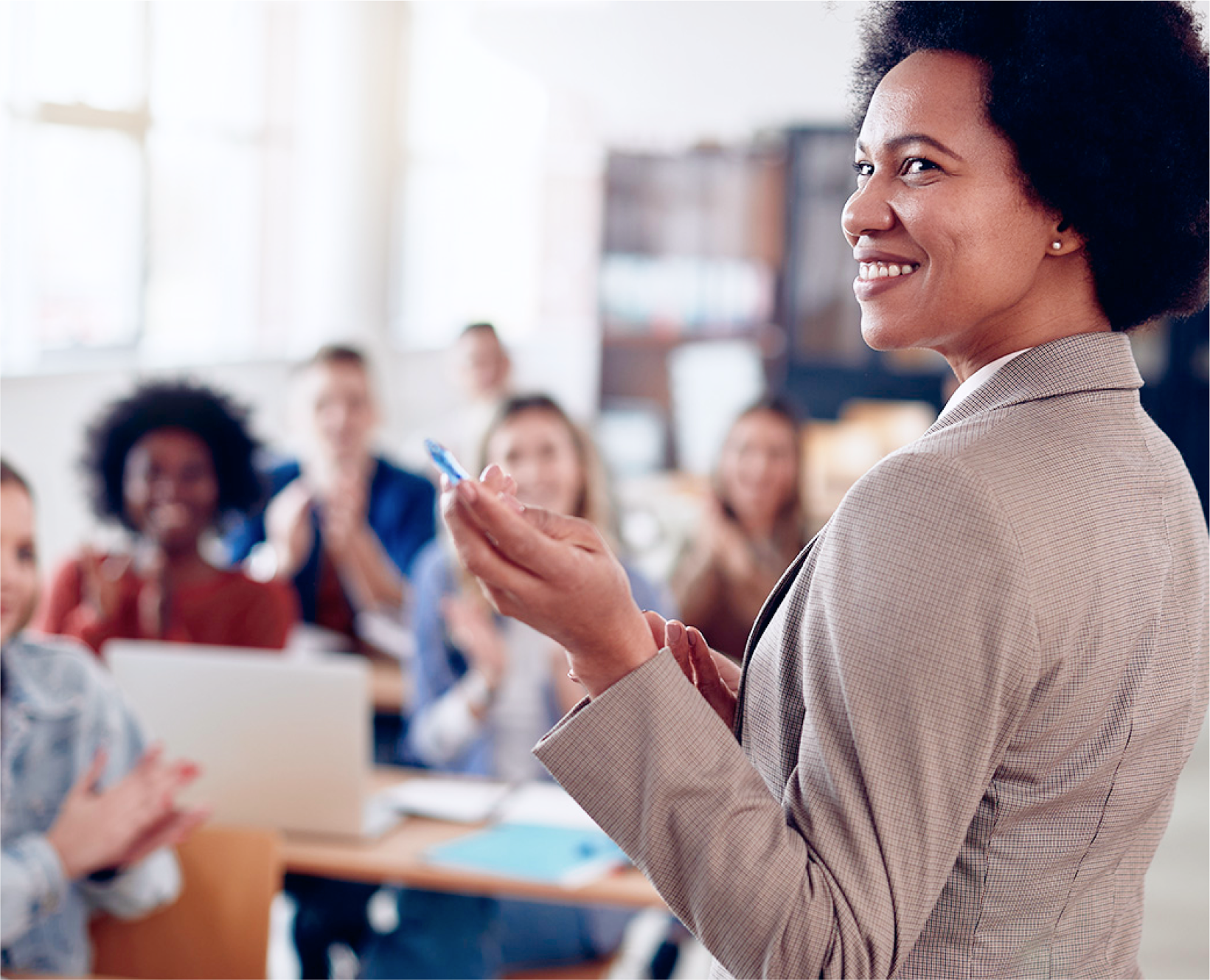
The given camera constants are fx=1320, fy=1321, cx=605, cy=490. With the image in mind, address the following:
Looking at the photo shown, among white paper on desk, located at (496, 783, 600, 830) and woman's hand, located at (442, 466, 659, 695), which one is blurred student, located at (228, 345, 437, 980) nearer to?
white paper on desk, located at (496, 783, 600, 830)

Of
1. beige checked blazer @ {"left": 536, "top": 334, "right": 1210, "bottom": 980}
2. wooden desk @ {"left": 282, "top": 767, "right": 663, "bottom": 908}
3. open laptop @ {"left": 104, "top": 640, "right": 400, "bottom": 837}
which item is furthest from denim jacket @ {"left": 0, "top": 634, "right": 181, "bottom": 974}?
beige checked blazer @ {"left": 536, "top": 334, "right": 1210, "bottom": 980}

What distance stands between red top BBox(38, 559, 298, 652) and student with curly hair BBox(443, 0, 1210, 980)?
2.27 meters

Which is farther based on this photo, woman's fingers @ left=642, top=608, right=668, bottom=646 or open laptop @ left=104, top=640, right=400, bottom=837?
open laptop @ left=104, top=640, right=400, bottom=837

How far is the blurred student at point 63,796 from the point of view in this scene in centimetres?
194

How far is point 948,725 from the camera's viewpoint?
760mm

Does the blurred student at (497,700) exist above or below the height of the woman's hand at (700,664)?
below

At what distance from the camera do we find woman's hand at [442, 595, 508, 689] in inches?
108

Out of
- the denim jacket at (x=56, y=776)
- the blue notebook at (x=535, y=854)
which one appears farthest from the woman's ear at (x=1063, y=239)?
the denim jacket at (x=56, y=776)

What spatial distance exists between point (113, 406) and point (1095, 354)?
114 inches

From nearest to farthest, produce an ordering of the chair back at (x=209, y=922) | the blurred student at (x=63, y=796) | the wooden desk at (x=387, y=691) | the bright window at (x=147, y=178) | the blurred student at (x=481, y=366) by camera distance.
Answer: the blurred student at (x=63, y=796) < the chair back at (x=209, y=922) < the wooden desk at (x=387, y=691) < the bright window at (x=147, y=178) < the blurred student at (x=481, y=366)

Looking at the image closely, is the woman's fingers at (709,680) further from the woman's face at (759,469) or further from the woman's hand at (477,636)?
the woman's face at (759,469)

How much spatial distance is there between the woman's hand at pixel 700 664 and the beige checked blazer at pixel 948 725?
13cm

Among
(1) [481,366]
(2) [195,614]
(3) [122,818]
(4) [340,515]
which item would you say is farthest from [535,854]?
(1) [481,366]

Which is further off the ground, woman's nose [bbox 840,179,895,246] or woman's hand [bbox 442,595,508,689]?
woman's nose [bbox 840,179,895,246]
